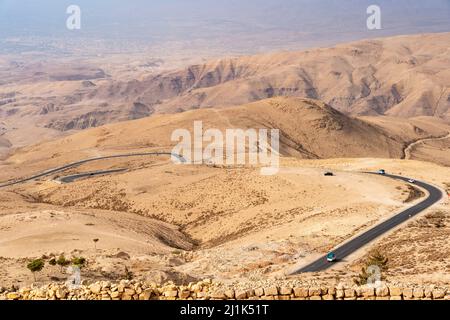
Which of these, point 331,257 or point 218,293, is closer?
point 218,293

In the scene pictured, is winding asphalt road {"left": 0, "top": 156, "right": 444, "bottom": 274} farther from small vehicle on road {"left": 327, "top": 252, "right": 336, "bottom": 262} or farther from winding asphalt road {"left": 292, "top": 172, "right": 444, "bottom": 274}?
small vehicle on road {"left": 327, "top": 252, "right": 336, "bottom": 262}

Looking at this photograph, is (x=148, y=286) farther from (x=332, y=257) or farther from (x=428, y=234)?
(x=428, y=234)

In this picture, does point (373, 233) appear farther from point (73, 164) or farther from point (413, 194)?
point (73, 164)

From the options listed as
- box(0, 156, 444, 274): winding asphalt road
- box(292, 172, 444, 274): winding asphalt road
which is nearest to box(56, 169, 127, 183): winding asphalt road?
box(0, 156, 444, 274): winding asphalt road

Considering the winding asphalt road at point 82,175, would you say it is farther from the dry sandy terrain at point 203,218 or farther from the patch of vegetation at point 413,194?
the patch of vegetation at point 413,194

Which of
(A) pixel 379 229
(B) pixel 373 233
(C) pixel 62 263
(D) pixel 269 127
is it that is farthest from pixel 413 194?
(D) pixel 269 127

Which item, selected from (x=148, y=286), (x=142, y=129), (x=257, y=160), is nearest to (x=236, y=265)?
(x=148, y=286)
